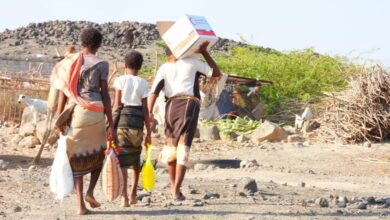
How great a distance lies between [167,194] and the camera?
28.7 ft

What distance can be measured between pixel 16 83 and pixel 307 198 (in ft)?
43.3

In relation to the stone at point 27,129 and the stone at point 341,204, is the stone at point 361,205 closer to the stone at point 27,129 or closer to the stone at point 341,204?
the stone at point 341,204

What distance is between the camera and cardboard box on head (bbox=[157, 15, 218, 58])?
27.6 feet

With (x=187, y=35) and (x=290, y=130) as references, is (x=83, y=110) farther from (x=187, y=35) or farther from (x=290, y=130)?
(x=290, y=130)

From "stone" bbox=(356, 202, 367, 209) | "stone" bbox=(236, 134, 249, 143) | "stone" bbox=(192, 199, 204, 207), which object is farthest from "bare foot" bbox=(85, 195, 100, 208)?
"stone" bbox=(236, 134, 249, 143)

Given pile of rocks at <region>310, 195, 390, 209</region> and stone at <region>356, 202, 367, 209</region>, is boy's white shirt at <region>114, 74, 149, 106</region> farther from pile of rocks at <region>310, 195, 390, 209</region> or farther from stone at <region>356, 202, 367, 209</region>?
stone at <region>356, 202, 367, 209</region>

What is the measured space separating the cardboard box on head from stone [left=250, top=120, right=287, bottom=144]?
8.38 metres

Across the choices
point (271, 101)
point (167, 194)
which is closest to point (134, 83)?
point (167, 194)

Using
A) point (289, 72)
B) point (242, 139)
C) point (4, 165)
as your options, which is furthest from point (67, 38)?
point (4, 165)

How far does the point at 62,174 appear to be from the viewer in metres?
7.24

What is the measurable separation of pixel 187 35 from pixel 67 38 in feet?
124

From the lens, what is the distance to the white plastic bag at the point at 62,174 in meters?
7.23

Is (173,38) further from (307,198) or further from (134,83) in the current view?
(307,198)

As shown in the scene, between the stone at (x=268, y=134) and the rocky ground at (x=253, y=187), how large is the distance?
50cm
